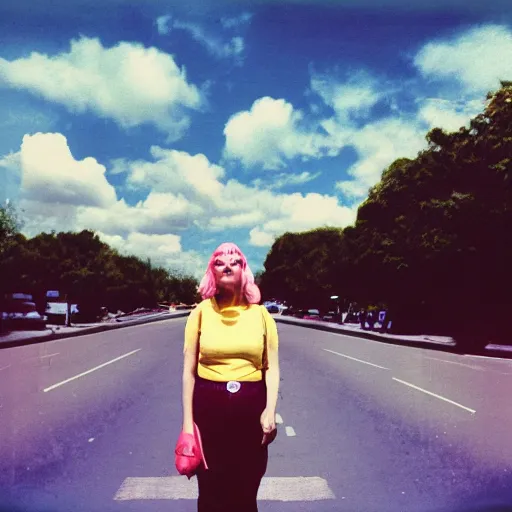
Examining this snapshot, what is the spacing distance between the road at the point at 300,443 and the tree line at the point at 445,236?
1129 cm

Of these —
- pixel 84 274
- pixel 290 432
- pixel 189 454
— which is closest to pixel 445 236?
pixel 290 432

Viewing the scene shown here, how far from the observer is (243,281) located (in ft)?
10.9

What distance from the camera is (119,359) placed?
1784cm

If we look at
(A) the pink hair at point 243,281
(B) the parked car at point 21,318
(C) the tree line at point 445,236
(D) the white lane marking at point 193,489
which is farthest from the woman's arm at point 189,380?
(B) the parked car at point 21,318

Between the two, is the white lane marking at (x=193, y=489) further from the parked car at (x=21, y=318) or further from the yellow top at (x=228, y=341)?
the parked car at (x=21, y=318)

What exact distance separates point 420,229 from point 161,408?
75.8 ft

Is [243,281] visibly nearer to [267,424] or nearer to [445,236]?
[267,424]

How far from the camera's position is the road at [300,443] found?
516 cm

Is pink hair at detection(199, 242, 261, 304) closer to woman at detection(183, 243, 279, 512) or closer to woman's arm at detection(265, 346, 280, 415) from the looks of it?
woman at detection(183, 243, 279, 512)

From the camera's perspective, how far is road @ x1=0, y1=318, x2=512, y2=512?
516 cm

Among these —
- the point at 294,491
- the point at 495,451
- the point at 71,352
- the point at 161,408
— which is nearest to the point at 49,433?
the point at 161,408

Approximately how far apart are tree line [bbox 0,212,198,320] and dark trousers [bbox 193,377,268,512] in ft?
95.4

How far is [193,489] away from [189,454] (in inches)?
105

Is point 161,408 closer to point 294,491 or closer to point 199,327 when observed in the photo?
point 294,491
